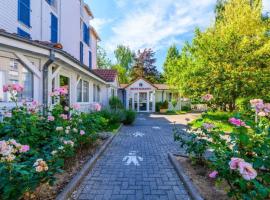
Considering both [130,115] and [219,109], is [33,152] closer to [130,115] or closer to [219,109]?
[130,115]

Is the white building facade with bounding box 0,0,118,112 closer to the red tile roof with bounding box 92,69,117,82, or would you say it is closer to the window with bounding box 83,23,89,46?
the window with bounding box 83,23,89,46

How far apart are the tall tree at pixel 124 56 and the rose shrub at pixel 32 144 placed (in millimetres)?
47397

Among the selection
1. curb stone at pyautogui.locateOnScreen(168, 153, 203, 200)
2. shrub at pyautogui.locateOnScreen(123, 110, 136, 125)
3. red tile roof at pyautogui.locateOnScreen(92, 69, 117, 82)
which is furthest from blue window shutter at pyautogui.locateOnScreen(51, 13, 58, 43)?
curb stone at pyautogui.locateOnScreen(168, 153, 203, 200)

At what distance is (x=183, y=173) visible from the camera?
4.72 m

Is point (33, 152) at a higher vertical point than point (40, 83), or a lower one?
lower

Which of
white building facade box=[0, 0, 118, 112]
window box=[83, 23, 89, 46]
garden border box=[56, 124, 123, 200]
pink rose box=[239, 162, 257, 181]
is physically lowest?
garden border box=[56, 124, 123, 200]

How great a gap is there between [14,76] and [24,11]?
4455mm

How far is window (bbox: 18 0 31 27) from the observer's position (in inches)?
345

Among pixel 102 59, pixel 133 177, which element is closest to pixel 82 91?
pixel 133 177

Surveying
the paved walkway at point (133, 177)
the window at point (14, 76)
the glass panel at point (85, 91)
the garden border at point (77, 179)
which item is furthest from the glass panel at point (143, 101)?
the garden border at point (77, 179)

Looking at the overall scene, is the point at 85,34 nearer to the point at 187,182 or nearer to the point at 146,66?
the point at 187,182

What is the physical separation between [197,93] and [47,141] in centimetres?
1144

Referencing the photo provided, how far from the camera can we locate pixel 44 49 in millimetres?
6086

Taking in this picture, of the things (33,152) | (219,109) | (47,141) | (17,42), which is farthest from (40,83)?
(219,109)
